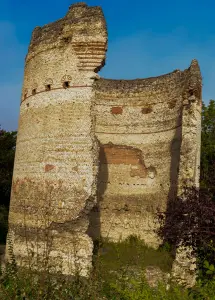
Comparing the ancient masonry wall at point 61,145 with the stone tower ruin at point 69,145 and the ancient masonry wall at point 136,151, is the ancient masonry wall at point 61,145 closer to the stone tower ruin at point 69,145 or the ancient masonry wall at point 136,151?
the stone tower ruin at point 69,145

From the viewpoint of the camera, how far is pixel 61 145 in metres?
10.5

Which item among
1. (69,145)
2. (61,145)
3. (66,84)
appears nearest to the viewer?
(69,145)

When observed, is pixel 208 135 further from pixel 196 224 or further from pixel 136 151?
pixel 196 224

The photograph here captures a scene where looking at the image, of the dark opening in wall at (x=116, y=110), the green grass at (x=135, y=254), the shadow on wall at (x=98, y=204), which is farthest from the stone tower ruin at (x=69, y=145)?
the dark opening in wall at (x=116, y=110)

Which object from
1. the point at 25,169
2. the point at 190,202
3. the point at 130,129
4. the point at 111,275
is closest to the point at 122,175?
the point at 130,129

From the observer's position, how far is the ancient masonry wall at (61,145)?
10.0m

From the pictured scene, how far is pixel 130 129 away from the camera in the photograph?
52.2 feet

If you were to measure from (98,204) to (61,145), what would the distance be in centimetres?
570

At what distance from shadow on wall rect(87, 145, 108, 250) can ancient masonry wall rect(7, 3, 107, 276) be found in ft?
15.7

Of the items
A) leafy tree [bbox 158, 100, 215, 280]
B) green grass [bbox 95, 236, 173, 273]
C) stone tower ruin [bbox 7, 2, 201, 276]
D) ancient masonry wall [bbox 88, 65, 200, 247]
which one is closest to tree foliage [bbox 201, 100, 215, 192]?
ancient masonry wall [bbox 88, 65, 200, 247]

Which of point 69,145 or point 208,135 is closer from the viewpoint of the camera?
point 69,145

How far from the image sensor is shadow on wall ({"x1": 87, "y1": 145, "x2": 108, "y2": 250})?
15.5 m

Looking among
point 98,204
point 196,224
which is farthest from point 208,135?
point 196,224

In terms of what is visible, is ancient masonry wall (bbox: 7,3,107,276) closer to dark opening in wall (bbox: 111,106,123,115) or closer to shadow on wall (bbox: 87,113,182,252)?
shadow on wall (bbox: 87,113,182,252)
